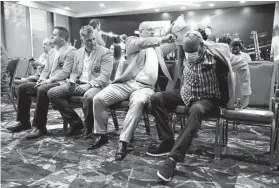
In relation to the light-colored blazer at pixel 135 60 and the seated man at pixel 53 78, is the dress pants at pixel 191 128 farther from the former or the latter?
the seated man at pixel 53 78

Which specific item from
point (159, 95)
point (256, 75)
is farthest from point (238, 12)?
point (159, 95)

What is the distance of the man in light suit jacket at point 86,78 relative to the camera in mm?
2914

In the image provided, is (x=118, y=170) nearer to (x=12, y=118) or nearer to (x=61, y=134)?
(x=61, y=134)

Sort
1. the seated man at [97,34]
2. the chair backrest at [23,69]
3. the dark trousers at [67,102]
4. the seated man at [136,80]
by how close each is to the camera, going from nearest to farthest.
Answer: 1. the seated man at [136,80]
2. the dark trousers at [67,102]
3. the seated man at [97,34]
4. the chair backrest at [23,69]

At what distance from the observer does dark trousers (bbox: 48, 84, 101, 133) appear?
8.91 ft

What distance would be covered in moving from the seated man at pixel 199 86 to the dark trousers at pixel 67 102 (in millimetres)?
762

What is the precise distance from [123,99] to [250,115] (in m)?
1.21

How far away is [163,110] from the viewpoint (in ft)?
7.54

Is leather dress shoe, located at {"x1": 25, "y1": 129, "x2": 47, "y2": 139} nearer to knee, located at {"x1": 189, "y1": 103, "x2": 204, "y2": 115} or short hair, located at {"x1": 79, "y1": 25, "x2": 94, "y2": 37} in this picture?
short hair, located at {"x1": 79, "y1": 25, "x2": 94, "y2": 37}

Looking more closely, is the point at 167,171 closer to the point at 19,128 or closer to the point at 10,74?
the point at 19,128

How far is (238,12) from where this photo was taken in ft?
31.7

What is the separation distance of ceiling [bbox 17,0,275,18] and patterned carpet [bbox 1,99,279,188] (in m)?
7.60

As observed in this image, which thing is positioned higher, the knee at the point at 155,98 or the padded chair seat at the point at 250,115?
the knee at the point at 155,98

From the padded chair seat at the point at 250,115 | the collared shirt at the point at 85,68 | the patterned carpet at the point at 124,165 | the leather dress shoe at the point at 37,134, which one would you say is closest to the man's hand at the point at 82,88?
the collared shirt at the point at 85,68
